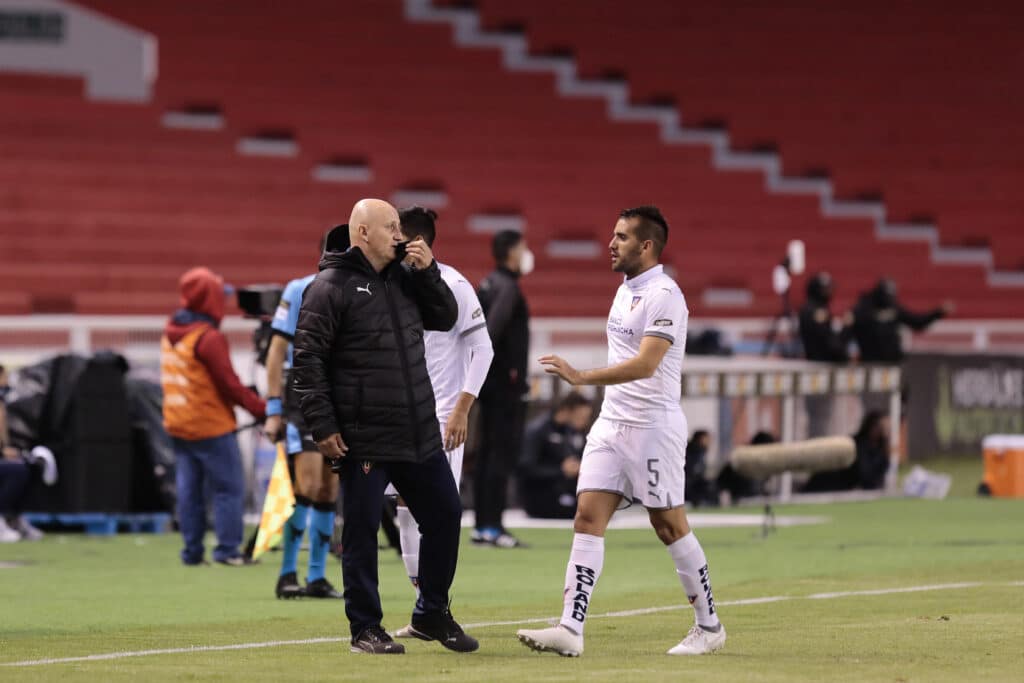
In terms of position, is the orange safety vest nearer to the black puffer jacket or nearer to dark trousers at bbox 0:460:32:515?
dark trousers at bbox 0:460:32:515

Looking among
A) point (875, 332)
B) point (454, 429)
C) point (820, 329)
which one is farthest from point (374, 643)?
point (875, 332)

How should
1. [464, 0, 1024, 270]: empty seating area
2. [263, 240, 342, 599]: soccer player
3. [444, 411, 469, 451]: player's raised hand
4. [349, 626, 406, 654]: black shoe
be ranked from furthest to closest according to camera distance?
1. [464, 0, 1024, 270]: empty seating area
2. [263, 240, 342, 599]: soccer player
3. [444, 411, 469, 451]: player's raised hand
4. [349, 626, 406, 654]: black shoe

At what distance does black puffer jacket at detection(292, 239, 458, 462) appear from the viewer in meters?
8.07

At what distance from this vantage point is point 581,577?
8.27m

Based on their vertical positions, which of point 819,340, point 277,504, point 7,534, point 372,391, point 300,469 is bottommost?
point 7,534

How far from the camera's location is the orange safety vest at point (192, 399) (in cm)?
1292

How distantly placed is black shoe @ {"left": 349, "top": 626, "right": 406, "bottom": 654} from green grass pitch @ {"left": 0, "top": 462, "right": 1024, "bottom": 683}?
55mm

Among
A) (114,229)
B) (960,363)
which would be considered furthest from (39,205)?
(960,363)

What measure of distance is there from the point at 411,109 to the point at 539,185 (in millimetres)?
2175

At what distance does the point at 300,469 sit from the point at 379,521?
259 centimetres

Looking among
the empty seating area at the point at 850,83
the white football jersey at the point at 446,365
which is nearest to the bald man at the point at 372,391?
the white football jersey at the point at 446,365

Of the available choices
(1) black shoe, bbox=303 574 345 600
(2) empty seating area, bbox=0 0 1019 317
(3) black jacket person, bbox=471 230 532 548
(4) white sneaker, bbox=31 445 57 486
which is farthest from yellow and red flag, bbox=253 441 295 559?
(2) empty seating area, bbox=0 0 1019 317

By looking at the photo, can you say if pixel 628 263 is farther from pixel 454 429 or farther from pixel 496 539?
pixel 496 539

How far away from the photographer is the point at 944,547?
47.1 feet
